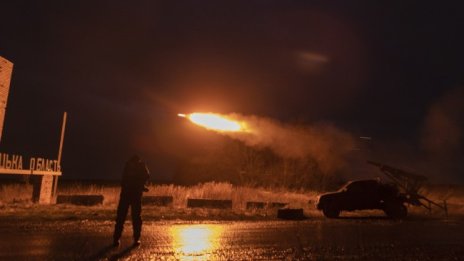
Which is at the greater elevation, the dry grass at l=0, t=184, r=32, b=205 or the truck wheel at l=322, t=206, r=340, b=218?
the truck wheel at l=322, t=206, r=340, b=218

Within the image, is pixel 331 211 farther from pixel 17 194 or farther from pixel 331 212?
pixel 17 194

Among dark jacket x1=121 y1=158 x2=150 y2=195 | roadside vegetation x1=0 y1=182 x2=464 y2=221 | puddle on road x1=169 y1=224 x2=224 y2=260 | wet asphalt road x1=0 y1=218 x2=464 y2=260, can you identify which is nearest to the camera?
wet asphalt road x1=0 y1=218 x2=464 y2=260

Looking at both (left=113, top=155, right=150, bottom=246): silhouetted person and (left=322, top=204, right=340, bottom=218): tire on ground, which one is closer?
(left=113, top=155, right=150, bottom=246): silhouetted person

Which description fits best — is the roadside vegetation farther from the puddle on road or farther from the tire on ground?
the puddle on road

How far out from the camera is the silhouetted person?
973cm

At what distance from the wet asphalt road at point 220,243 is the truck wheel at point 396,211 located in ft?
20.6

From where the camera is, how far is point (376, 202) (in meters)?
20.9

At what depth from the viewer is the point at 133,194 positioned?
9883 mm

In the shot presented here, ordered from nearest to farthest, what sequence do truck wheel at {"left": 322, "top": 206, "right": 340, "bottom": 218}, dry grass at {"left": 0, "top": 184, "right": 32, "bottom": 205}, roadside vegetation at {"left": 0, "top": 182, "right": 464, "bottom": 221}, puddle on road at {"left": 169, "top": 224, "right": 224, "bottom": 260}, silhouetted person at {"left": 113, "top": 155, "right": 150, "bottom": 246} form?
puddle on road at {"left": 169, "top": 224, "right": 224, "bottom": 260}
silhouetted person at {"left": 113, "top": 155, "right": 150, "bottom": 246}
roadside vegetation at {"left": 0, "top": 182, "right": 464, "bottom": 221}
truck wheel at {"left": 322, "top": 206, "right": 340, "bottom": 218}
dry grass at {"left": 0, "top": 184, "right": 32, "bottom": 205}

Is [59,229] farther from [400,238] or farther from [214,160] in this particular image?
[214,160]

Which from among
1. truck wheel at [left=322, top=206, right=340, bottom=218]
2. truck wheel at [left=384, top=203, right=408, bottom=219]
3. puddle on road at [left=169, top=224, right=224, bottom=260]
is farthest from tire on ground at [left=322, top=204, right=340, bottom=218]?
puddle on road at [left=169, top=224, right=224, bottom=260]

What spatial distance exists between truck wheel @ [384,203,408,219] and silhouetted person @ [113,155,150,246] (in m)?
14.7

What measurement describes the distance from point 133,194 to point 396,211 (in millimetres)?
15088

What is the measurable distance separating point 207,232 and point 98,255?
4669 mm
